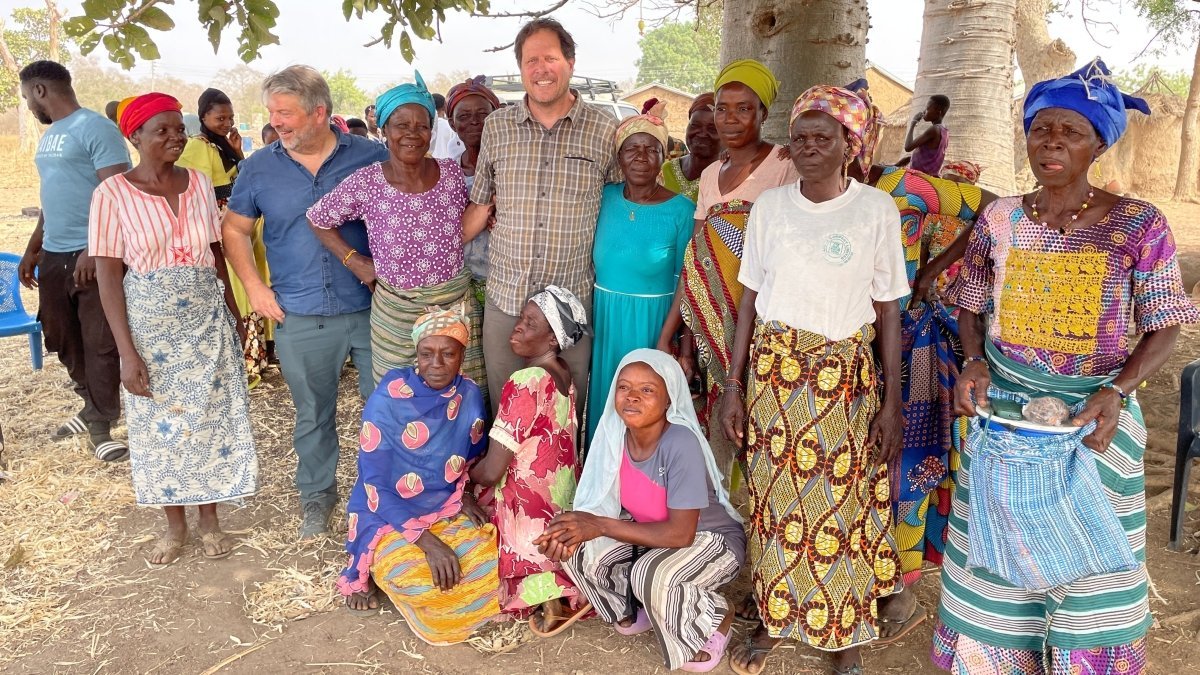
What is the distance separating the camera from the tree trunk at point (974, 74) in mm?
6031

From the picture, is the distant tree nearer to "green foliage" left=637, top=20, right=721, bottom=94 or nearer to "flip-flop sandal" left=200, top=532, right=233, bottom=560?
"flip-flop sandal" left=200, top=532, right=233, bottom=560

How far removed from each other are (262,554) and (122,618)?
2.08ft

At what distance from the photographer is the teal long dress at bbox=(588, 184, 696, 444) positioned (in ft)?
11.3

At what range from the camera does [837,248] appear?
2674 millimetres

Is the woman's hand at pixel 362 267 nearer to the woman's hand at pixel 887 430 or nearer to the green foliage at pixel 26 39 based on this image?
the woman's hand at pixel 887 430

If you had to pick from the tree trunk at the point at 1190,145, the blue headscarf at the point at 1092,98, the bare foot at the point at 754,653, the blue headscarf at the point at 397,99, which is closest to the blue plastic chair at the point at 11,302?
the blue headscarf at the point at 397,99

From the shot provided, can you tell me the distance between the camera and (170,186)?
3.51m

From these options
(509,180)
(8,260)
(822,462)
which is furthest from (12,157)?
(822,462)

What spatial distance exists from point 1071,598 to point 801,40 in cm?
341

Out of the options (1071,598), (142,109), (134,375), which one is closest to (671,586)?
(1071,598)

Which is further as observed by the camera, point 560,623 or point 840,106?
point 560,623

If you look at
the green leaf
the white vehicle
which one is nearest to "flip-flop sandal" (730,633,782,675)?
the green leaf

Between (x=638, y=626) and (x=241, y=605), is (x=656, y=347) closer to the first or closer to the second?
(x=638, y=626)

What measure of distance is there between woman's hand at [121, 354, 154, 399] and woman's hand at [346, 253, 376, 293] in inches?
37.0
